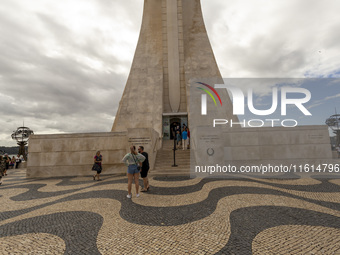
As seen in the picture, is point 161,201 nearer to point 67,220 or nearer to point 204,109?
point 67,220

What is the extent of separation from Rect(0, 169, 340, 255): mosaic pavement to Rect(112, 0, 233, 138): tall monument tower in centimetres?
1427

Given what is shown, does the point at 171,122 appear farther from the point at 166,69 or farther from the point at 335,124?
the point at 335,124

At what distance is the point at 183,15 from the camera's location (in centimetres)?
2377

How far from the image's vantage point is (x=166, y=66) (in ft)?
72.5

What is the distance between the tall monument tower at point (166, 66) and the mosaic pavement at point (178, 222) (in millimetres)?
14274

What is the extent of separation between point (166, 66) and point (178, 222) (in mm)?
20820

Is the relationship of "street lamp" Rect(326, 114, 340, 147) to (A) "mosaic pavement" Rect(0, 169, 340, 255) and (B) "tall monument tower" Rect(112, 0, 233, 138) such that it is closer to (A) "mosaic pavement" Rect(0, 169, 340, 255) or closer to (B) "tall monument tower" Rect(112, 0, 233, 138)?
(B) "tall monument tower" Rect(112, 0, 233, 138)

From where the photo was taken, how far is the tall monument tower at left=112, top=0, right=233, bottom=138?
20.1 meters

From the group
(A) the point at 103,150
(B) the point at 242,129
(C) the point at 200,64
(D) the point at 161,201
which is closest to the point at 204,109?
(C) the point at 200,64

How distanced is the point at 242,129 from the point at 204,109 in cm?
947

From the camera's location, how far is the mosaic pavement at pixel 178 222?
9.03ft
